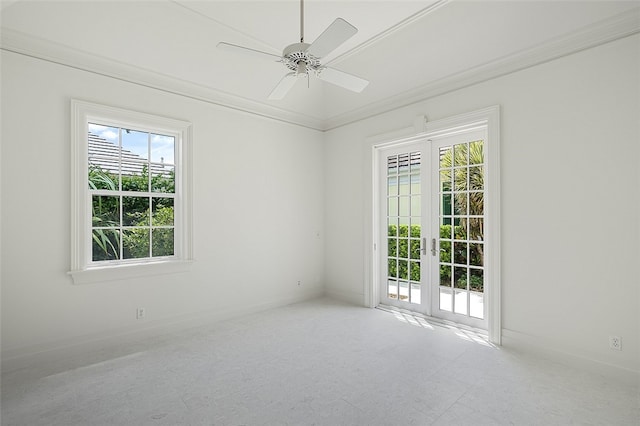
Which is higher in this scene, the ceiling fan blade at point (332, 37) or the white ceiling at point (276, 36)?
the white ceiling at point (276, 36)

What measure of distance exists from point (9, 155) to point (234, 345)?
2726mm

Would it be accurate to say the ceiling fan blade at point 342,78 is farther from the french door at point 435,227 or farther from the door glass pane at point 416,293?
the door glass pane at point 416,293

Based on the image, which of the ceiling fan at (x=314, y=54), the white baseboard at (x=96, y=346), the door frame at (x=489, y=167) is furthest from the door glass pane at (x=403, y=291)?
the ceiling fan at (x=314, y=54)

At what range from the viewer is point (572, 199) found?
2.88 m

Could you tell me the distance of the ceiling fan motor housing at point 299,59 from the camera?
2215 millimetres

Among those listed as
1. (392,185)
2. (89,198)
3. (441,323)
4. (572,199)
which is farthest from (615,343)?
(89,198)

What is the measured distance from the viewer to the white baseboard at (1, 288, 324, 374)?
2.81 meters

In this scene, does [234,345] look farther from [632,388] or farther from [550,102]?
[550,102]

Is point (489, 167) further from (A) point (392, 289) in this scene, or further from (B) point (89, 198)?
(B) point (89, 198)

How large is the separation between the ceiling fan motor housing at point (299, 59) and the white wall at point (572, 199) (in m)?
2.14

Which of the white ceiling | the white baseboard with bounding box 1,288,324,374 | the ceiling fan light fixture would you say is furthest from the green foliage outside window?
the ceiling fan light fixture

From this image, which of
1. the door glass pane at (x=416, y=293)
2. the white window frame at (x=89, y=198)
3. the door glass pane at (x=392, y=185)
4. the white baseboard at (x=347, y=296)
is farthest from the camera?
the white baseboard at (x=347, y=296)

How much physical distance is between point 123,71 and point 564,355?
5220 millimetres

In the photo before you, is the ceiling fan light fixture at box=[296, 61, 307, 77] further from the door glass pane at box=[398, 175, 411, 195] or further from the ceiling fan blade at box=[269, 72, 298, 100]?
the door glass pane at box=[398, 175, 411, 195]
